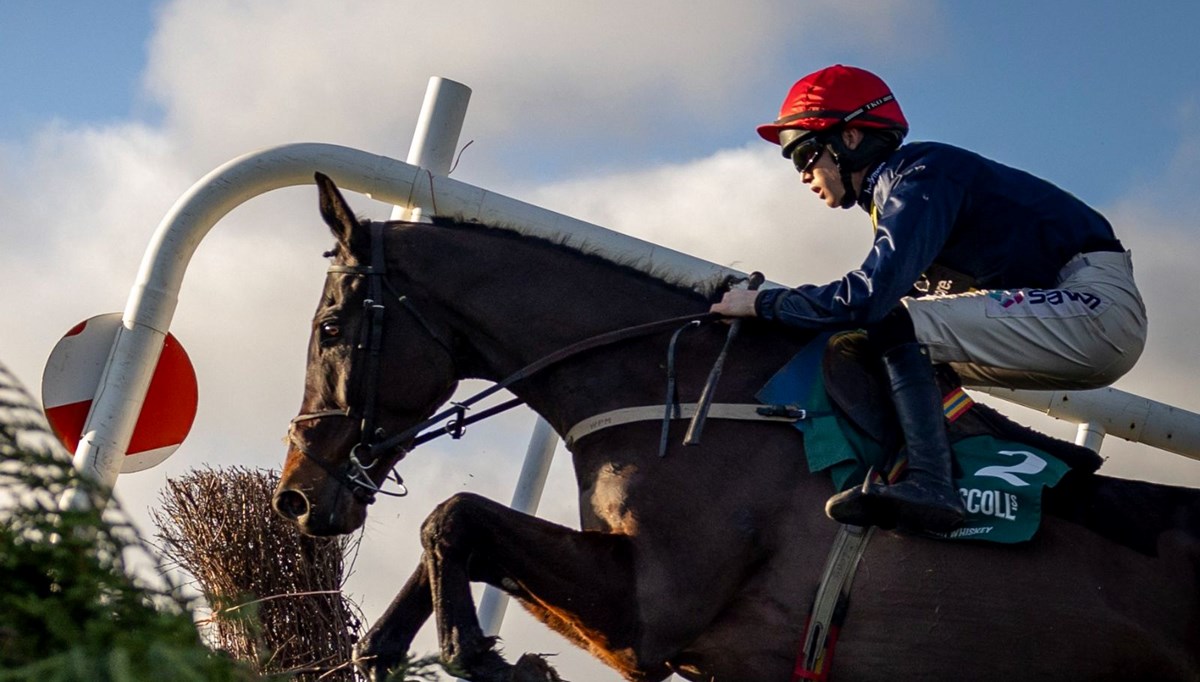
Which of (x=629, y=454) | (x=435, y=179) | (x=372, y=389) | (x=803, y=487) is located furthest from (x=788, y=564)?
(x=435, y=179)

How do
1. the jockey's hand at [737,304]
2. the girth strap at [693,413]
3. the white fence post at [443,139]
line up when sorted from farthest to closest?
the white fence post at [443,139] < the jockey's hand at [737,304] < the girth strap at [693,413]

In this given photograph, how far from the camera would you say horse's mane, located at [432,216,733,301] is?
5.59 meters

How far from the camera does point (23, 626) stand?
6.60 feet

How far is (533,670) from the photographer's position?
15.9ft

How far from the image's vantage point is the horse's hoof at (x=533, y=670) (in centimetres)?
481

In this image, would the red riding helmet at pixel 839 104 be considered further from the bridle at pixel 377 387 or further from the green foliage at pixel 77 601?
the green foliage at pixel 77 601

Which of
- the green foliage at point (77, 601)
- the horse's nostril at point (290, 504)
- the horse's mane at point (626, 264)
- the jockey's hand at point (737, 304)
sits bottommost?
the green foliage at point (77, 601)

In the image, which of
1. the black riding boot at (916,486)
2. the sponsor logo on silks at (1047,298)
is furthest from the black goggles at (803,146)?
the black riding boot at (916,486)

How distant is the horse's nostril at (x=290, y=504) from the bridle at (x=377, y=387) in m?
0.15

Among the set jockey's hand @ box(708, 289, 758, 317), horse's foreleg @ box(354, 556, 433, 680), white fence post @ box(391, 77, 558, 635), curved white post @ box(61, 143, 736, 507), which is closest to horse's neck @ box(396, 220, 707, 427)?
jockey's hand @ box(708, 289, 758, 317)

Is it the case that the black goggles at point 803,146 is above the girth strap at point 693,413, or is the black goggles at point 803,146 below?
above

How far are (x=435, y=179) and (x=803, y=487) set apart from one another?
9.46ft

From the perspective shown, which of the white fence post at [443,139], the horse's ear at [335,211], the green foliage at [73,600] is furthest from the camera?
the white fence post at [443,139]

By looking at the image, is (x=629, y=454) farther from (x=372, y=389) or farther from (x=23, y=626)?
(x=23, y=626)
